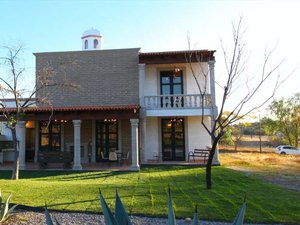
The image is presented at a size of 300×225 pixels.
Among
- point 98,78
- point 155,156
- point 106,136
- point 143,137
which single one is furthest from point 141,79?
point 155,156

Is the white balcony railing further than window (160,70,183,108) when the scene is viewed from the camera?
No

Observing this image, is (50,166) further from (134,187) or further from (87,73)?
A: (134,187)

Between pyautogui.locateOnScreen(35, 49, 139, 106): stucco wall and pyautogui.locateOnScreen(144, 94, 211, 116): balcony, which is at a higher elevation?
pyautogui.locateOnScreen(35, 49, 139, 106): stucco wall

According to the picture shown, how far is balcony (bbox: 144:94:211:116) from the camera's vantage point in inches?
617

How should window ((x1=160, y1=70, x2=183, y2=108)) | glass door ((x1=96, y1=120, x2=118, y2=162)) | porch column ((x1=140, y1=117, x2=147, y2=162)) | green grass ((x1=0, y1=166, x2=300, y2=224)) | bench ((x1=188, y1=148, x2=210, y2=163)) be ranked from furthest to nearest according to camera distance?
window ((x1=160, y1=70, x2=183, y2=108)) < glass door ((x1=96, y1=120, x2=118, y2=162)) < porch column ((x1=140, y1=117, x2=147, y2=162)) < bench ((x1=188, y1=148, x2=210, y2=163)) < green grass ((x1=0, y1=166, x2=300, y2=224))

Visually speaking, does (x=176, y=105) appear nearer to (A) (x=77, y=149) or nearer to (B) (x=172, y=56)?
(B) (x=172, y=56)

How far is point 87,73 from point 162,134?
5843 mm

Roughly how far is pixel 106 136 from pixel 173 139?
3.97 meters

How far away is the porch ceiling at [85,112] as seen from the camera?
14.2m

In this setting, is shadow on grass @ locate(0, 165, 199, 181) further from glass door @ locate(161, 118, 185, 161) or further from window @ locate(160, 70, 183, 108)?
window @ locate(160, 70, 183, 108)

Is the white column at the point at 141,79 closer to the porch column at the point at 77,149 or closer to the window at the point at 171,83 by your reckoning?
the window at the point at 171,83

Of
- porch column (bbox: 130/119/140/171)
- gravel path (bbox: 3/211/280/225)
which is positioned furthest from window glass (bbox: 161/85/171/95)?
gravel path (bbox: 3/211/280/225)

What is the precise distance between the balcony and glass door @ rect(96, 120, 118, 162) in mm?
2652

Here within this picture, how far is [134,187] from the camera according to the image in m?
9.15
